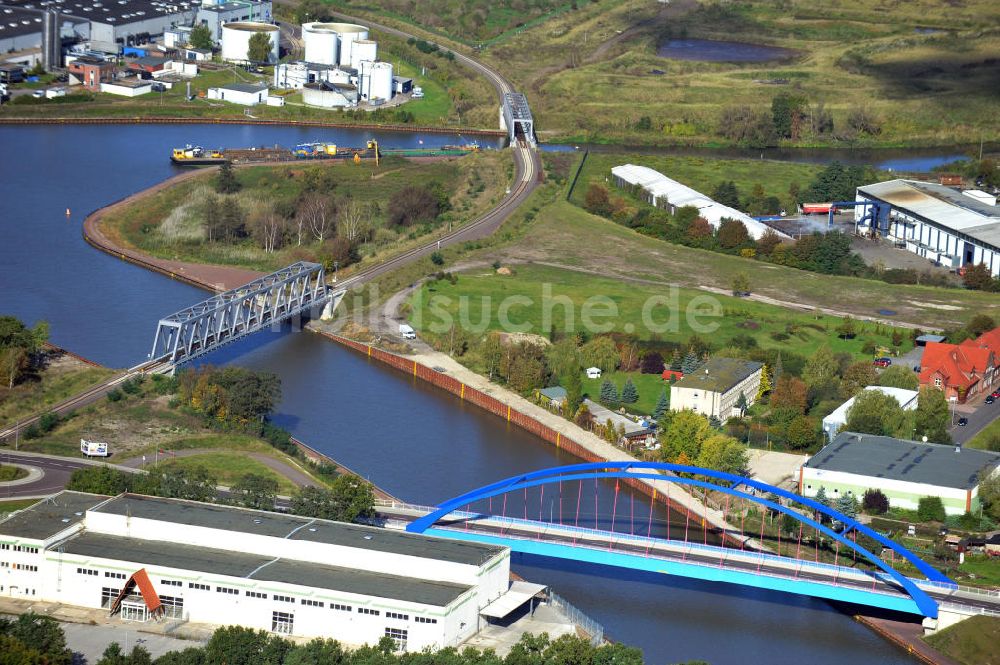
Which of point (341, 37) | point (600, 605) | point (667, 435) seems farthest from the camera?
point (341, 37)

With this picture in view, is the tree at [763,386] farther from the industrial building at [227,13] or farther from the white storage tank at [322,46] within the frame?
the industrial building at [227,13]

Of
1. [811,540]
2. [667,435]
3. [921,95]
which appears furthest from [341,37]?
[811,540]

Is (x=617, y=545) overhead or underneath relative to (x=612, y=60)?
underneath

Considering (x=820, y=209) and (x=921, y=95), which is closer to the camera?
(x=820, y=209)

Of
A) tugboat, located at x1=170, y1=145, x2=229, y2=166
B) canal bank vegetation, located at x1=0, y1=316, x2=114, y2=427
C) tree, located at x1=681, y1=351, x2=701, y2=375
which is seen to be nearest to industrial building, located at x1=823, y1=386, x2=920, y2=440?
tree, located at x1=681, y1=351, x2=701, y2=375

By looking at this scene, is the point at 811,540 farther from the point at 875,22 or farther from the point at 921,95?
the point at 875,22

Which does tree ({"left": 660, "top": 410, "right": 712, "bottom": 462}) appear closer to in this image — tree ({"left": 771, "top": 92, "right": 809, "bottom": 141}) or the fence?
the fence

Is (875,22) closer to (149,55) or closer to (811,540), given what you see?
(149,55)

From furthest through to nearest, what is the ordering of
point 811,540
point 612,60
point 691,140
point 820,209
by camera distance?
Answer: 1. point 612,60
2. point 691,140
3. point 820,209
4. point 811,540
